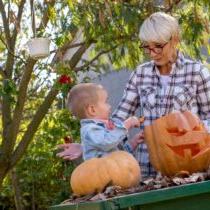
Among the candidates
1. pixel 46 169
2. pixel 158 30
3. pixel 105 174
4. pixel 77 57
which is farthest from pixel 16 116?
pixel 105 174

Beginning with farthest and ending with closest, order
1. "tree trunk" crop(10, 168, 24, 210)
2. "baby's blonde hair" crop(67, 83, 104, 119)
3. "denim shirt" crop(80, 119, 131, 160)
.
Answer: "tree trunk" crop(10, 168, 24, 210), "baby's blonde hair" crop(67, 83, 104, 119), "denim shirt" crop(80, 119, 131, 160)

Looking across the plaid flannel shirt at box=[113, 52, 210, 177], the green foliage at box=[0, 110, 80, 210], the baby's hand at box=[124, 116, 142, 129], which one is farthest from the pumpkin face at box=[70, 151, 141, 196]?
the green foliage at box=[0, 110, 80, 210]

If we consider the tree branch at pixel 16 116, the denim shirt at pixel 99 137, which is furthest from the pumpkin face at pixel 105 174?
the tree branch at pixel 16 116

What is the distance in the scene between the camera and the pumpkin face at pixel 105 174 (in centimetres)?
281

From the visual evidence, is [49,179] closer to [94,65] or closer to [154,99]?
[94,65]

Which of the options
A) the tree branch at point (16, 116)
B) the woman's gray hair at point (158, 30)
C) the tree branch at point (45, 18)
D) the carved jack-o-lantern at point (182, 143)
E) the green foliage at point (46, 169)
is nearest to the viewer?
the carved jack-o-lantern at point (182, 143)

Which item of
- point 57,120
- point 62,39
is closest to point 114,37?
point 62,39

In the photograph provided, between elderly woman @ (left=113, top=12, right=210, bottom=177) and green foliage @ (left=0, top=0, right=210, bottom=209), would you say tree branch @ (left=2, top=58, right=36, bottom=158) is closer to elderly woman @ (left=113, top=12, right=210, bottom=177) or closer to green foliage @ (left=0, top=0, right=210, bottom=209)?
green foliage @ (left=0, top=0, right=210, bottom=209)

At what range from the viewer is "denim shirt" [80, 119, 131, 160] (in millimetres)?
3004

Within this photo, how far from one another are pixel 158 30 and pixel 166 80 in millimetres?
284

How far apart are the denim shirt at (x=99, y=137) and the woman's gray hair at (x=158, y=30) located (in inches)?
21.4

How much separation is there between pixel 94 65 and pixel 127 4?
221 cm

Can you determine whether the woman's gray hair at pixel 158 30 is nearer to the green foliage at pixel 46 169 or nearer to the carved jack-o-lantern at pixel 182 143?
the carved jack-o-lantern at pixel 182 143

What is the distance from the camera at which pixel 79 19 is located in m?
7.33
